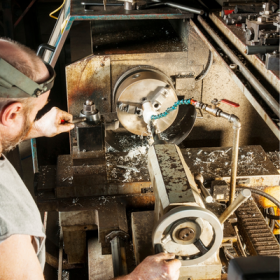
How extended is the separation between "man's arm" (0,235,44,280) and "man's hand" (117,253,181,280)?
314mm

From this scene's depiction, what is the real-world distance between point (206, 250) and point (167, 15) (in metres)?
1.19

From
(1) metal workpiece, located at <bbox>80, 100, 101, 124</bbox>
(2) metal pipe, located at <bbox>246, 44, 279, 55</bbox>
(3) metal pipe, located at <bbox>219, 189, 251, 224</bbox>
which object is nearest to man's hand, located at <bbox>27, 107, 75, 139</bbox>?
(1) metal workpiece, located at <bbox>80, 100, 101, 124</bbox>

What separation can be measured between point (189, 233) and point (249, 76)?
1.67 ft

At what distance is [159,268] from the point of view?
3.53ft

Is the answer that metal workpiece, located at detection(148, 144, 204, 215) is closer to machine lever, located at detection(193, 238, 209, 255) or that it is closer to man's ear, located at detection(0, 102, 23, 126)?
machine lever, located at detection(193, 238, 209, 255)

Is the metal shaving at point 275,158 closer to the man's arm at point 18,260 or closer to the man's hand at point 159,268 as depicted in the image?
the man's hand at point 159,268

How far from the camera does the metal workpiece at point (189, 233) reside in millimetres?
1027

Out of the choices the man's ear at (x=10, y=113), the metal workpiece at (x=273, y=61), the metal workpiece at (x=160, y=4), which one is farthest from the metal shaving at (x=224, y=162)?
the man's ear at (x=10, y=113)

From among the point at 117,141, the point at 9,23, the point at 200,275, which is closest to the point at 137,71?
the point at 117,141

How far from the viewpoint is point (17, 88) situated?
100 cm

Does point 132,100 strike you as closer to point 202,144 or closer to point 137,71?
point 137,71

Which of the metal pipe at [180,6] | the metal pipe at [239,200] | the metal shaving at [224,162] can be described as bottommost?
the metal shaving at [224,162]

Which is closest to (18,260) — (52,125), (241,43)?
(52,125)

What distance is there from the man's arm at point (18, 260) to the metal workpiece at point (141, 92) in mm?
940
